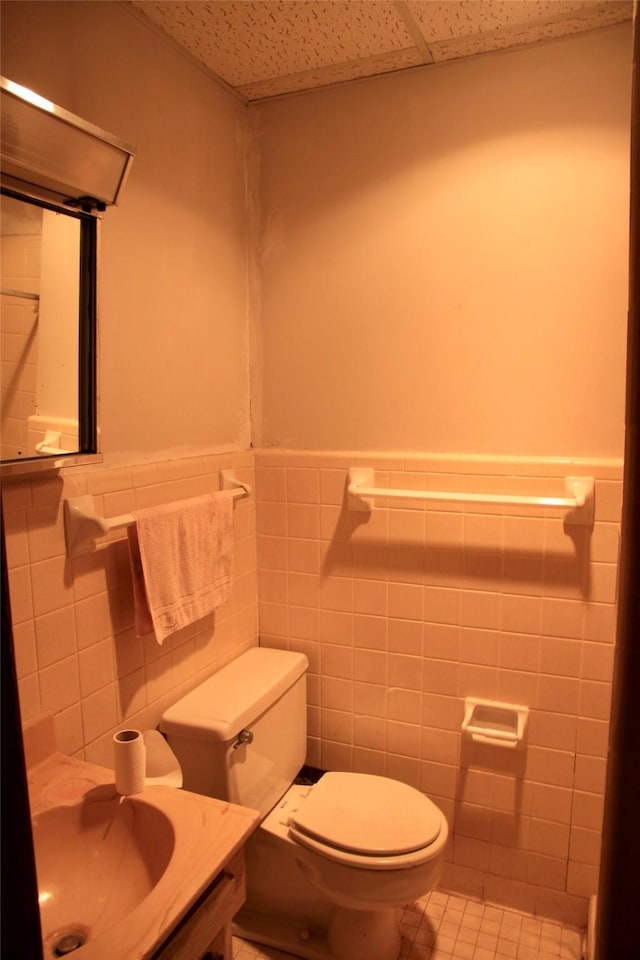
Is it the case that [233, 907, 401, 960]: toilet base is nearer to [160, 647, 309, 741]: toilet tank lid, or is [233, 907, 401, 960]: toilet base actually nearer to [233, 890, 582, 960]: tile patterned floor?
[233, 890, 582, 960]: tile patterned floor

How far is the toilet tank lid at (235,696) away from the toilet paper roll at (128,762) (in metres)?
0.40

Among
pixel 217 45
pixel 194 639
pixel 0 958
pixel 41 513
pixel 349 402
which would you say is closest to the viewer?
pixel 0 958

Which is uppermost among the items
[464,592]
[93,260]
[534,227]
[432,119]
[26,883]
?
[432,119]

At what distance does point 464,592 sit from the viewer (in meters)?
1.87

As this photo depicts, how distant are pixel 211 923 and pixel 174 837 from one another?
0.16 metres

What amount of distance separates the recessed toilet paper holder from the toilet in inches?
9.5

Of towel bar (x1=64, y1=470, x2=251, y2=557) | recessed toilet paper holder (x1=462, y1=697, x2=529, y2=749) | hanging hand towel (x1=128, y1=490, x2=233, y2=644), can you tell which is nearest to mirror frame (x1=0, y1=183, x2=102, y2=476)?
towel bar (x1=64, y1=470, x2=251, y2=557)

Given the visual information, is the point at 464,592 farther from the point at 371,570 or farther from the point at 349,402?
the point at 349,402

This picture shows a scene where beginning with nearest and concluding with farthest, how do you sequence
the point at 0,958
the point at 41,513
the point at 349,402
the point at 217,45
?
1. the point at 0,958
2. the point at 41,513
3. the point at 217,45
4. the point at 349,402

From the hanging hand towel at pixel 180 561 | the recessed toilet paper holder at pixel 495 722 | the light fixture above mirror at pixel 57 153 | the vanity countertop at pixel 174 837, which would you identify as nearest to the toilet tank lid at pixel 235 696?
the hanging hand towel at pixel 180 561

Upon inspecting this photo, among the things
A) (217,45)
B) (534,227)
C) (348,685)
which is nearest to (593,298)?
(534,227)

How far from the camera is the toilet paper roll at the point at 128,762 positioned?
3.82 feet

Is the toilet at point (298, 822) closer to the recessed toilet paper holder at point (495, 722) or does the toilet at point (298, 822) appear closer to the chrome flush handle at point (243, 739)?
the chrome flush handle at point (243, 739)

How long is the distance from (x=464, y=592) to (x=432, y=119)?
4.55 feet
